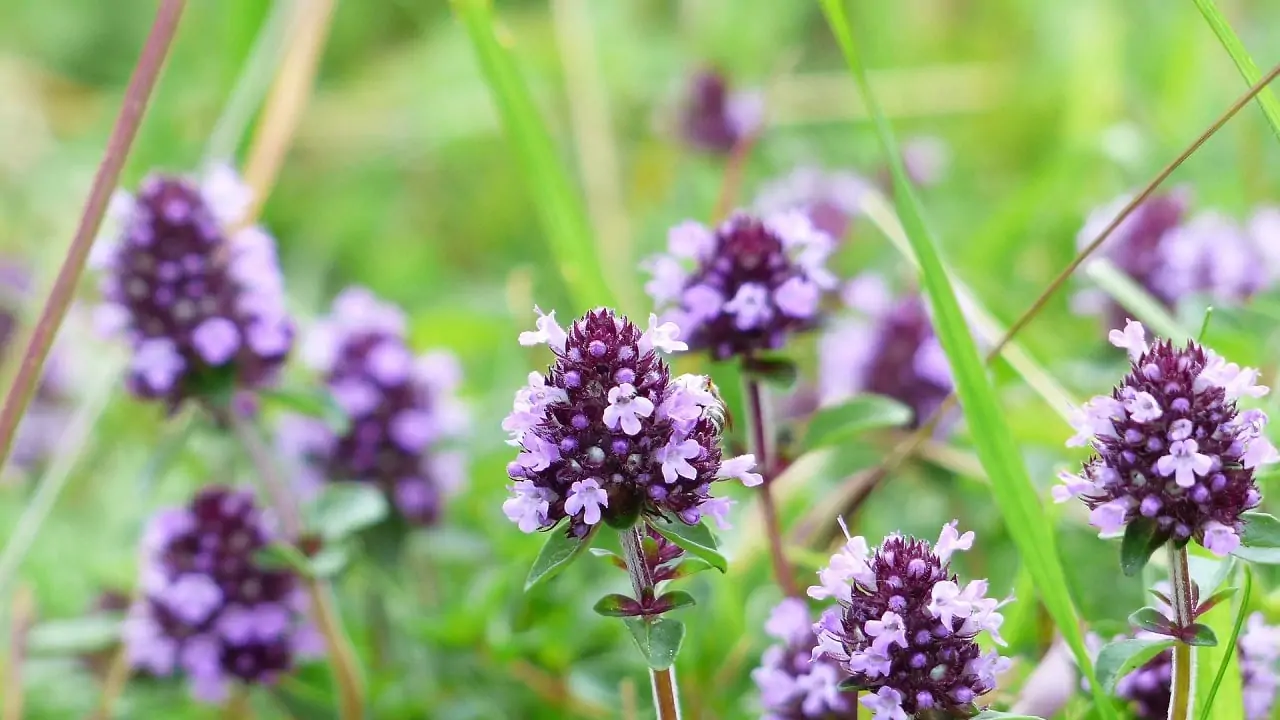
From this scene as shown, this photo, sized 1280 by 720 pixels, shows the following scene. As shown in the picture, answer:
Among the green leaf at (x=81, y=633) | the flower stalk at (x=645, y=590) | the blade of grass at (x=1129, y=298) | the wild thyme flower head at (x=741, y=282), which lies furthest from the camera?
the green leaf at (x=81, y=633)

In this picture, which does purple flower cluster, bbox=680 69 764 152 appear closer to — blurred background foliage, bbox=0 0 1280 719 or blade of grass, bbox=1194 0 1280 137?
blurred background foliage, bbox=0 0 1280 719

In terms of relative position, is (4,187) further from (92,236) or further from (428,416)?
(92,236)

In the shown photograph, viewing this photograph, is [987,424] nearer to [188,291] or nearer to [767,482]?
[767,482]

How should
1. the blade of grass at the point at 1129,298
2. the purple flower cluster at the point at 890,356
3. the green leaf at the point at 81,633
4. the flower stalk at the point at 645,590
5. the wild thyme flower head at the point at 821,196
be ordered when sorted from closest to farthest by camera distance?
1. the flower stalk at the point at 645,590
2. the blade of grass at the point at 1129,298
3. the green leaf at the point at 81,633
4. the purple flower cluster at the point at 890,356
5. the wild thyme flower head at the point at 821,196

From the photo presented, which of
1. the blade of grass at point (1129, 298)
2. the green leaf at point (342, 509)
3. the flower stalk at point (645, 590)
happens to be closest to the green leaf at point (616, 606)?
the flower stalk at point (645, 590)

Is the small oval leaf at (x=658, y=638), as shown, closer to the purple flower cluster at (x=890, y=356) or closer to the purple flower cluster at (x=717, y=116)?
the purple flower cluster at (x=890, y=356)

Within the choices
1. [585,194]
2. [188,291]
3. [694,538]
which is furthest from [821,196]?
[694,538]
